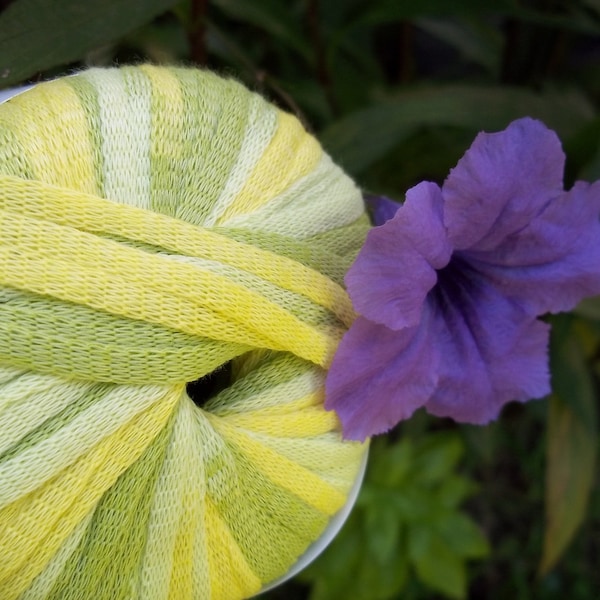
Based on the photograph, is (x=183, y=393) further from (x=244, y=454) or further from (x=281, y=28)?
(x=281, y=28)

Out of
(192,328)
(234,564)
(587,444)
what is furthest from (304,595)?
(192,328)

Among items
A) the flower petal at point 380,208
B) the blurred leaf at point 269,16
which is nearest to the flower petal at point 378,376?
the flower petal at point 380,208

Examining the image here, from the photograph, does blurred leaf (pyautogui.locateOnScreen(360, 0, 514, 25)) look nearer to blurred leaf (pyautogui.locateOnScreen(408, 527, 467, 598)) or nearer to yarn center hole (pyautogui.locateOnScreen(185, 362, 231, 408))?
yarn center hole (pyautogui.locateOnScreen(185, 362, 231, 408))

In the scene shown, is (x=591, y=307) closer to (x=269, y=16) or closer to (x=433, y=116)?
(x=433, y=116)

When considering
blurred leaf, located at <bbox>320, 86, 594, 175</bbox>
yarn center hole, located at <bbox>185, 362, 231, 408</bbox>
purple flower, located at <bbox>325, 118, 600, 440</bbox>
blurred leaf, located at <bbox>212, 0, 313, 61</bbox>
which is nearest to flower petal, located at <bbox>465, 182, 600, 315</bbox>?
purple flower, located at <bbox>325, 118, 600, 440</bbox>

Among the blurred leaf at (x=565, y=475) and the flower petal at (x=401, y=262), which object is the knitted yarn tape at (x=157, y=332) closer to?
the flower petal at (x=401, y=262)

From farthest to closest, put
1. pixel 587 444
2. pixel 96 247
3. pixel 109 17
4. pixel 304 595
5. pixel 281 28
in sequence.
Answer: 1. pixel 304 595
2. pixel 587 444
3. pixel 281 28
4. pixel 109 17
5. pixel 96 247
